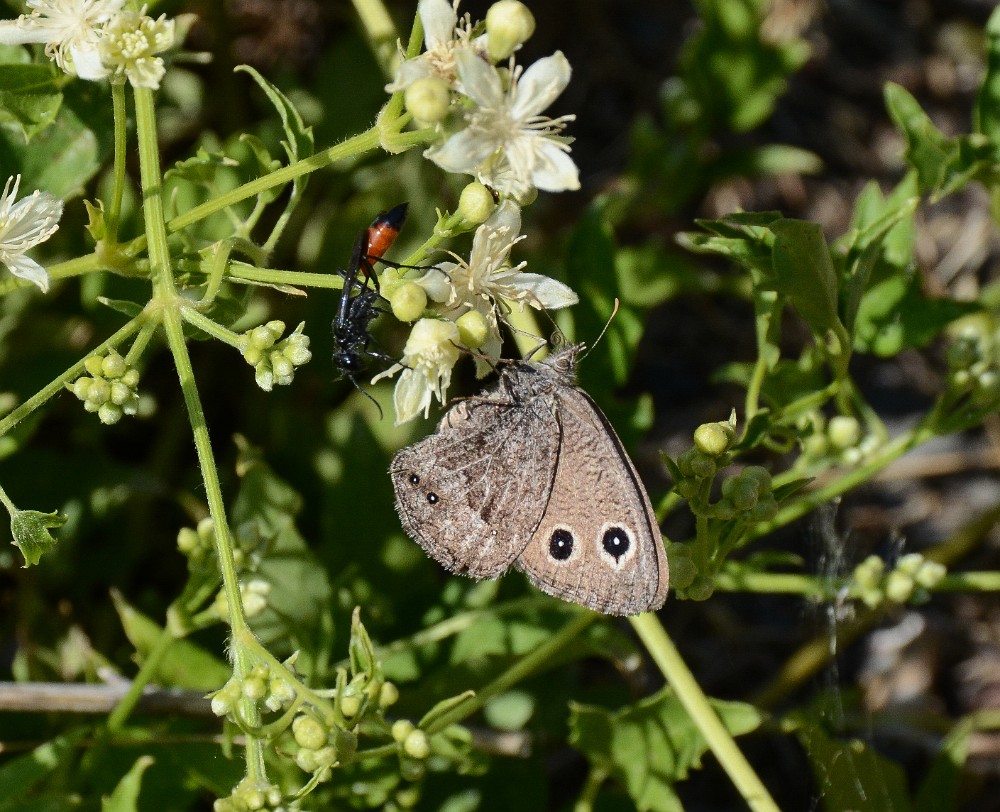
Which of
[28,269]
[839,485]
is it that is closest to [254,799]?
[28,269]

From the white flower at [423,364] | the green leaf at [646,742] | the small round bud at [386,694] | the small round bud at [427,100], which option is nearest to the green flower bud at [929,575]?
the green leaf at [646,742]

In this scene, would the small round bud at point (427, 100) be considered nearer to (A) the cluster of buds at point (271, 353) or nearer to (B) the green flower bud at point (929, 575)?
(A) the cluster of buds at point (271, 353)

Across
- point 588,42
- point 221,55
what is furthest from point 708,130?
point 221,55

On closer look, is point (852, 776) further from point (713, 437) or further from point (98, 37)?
point (98, 37)

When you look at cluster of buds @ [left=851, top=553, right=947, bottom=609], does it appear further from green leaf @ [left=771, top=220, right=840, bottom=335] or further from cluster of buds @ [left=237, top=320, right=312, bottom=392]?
cluster of buds @ [left=237, top=320, right=312, bottom=392]

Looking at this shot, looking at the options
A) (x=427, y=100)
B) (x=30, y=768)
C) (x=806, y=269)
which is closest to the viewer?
(x=427, y=100)

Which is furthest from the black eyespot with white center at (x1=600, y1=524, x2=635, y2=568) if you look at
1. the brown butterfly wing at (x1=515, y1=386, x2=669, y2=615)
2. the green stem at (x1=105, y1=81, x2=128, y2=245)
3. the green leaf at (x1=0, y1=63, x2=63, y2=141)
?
the green leaf at (x1=0, y1=63, x2=63, y2=141)

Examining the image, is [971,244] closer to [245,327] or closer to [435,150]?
[245,327]
